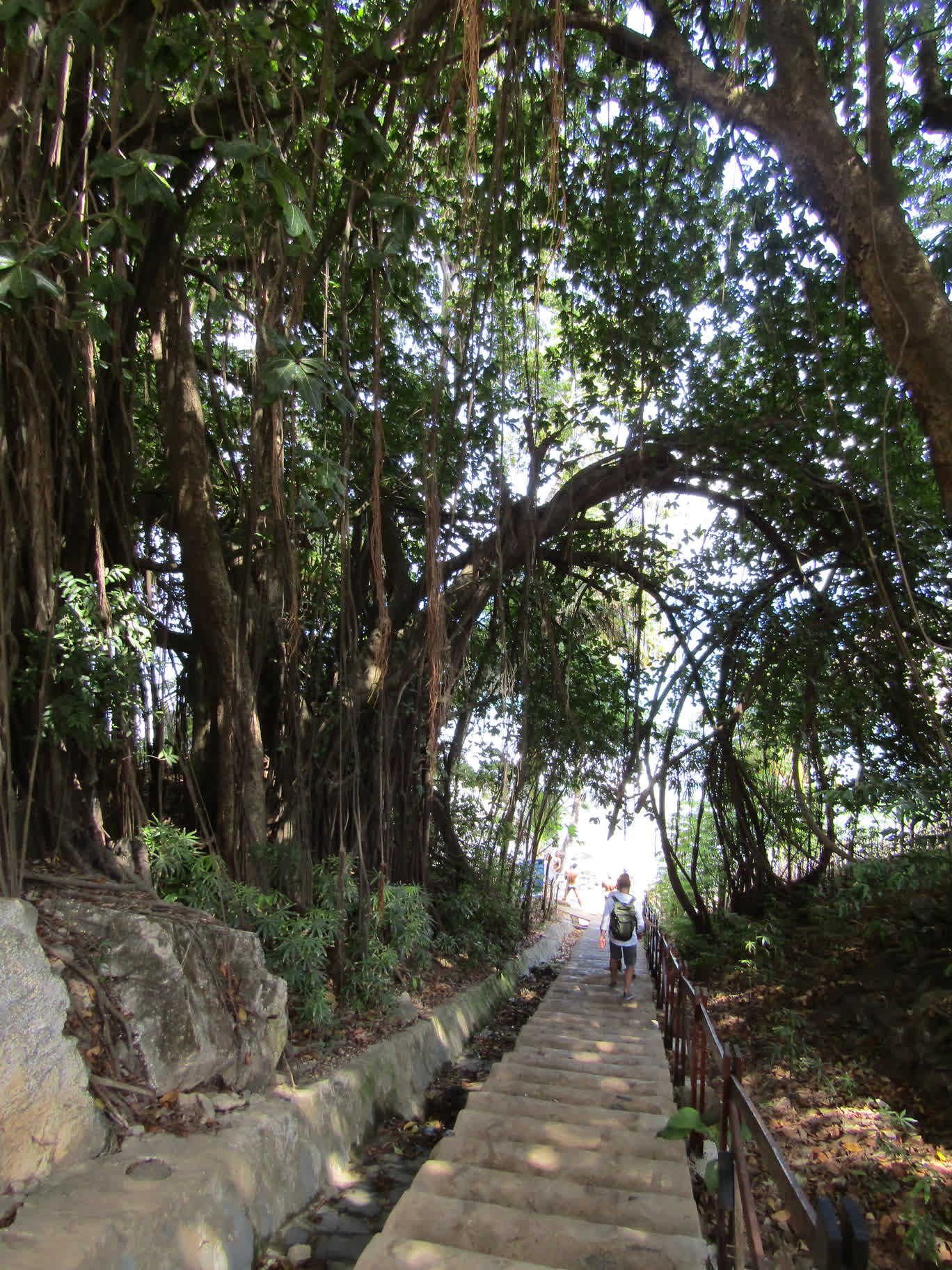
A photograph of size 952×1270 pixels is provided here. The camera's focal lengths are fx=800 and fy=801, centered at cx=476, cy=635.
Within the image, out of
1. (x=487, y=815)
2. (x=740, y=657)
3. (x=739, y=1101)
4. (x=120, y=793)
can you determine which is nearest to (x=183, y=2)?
(x=120, y=793)

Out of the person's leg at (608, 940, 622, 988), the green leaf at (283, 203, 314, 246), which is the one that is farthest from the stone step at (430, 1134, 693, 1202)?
the person's leg at (608, 940, 622, 988)

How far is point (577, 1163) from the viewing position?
263 centimetres

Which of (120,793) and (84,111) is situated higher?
(84,111)

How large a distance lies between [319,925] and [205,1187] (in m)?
1.67

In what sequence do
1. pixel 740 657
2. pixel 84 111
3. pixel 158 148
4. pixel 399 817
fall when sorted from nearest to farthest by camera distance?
pixel 84 111 → pixel 158 148 → pixel 399 817 → pixel 740 657

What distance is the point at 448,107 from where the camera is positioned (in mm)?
2469

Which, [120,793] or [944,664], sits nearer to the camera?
[120,793]

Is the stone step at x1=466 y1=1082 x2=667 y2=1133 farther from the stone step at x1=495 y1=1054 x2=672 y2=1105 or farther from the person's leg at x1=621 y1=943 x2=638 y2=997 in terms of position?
the person's leg at x1=621 y1=943 x2=638 y2=997

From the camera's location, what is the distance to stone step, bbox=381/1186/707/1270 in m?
2.03

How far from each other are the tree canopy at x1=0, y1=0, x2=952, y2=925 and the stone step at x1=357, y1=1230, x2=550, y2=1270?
1.52 metres

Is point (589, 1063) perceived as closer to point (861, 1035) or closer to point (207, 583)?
point (861, 1035)

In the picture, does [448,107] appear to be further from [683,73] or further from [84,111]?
[84,111]

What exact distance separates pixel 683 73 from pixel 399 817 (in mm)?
4556

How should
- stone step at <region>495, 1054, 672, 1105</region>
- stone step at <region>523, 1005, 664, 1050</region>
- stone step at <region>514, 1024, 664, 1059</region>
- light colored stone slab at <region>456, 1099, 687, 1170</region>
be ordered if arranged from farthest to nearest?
stone step at <region>523, 1005, 664, 1050</region>, stone step at <region>514, 1024, 664, 1059</region>, stone step at <region>495, 1054, 672, 1105</region>, light colored stone slab at <region>456, 1099, 687, 1170</region>
